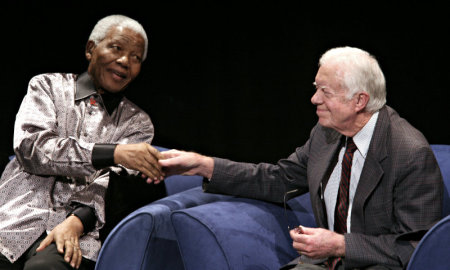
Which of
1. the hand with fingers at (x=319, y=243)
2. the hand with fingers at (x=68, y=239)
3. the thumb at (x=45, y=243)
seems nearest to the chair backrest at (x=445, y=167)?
the hand with fingers at (x=319, y=243)

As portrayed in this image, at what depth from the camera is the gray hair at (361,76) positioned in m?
1.96

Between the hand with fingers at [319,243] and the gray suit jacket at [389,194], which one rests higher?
the gray suit jacket at [389,194]

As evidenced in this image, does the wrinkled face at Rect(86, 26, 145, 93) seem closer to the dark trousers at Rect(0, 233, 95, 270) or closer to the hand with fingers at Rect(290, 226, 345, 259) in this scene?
the dark trousers at Rect(0, 233, 95, 270)

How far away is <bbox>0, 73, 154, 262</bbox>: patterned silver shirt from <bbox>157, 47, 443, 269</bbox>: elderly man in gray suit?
33cm

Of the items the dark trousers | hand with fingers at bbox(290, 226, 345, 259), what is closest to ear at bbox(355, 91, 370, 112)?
hand with fingers at bbox(290, 226, 345, 259)

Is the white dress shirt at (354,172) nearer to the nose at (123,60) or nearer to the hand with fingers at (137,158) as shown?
the hand with fingers at (137,158)

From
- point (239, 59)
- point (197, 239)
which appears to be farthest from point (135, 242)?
point (239, 59)

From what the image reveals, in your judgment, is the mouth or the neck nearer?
the neck

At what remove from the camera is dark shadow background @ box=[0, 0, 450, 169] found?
2639 millimetres

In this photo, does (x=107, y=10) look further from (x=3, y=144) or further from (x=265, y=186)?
(x=265, y=186)

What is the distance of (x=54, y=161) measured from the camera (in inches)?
83.7

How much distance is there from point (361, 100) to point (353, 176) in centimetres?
29

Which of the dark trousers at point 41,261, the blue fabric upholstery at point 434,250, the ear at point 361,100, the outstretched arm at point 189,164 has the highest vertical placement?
the ear at point 361,100

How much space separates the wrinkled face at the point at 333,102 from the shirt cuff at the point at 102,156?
855mm
